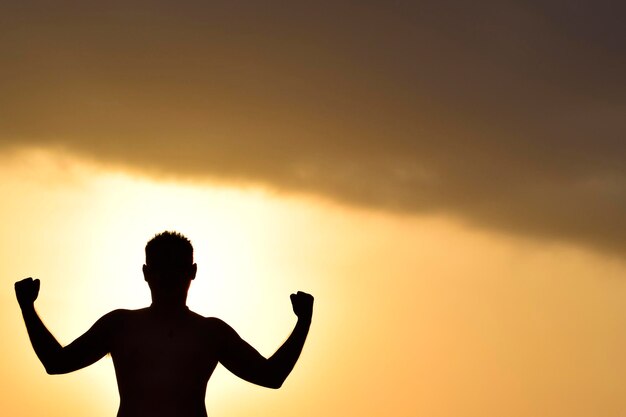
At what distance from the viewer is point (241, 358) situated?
862 centimetres

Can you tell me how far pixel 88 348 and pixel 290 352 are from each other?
141 cm

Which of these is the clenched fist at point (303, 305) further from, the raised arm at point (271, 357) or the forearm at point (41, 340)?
the forearm at point (41, 340)

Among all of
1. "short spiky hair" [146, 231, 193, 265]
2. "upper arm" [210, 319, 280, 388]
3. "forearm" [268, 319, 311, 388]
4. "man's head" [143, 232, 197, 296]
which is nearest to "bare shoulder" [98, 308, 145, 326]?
"man's head" [143, 232, 197, 296]

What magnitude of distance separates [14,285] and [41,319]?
13.1 inches

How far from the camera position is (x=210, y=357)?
8.52m

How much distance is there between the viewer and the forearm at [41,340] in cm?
848

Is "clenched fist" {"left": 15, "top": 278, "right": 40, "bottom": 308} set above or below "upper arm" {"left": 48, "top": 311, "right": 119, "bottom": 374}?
above

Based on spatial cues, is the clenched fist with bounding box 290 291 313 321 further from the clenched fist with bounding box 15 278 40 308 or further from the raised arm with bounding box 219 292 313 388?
the clenched fist with bounding box 15 278 40 308

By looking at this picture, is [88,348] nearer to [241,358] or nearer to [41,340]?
[41,340]

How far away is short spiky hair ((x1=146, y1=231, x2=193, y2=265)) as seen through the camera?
27.2 feet

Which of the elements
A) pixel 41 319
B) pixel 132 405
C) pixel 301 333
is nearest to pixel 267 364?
pixel 301 333

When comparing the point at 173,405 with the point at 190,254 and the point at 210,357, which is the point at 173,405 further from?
the point at 190,254

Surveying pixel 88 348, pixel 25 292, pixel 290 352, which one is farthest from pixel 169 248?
pixel 290 352

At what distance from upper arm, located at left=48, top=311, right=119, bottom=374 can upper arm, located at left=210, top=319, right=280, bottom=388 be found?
2.47 feet
